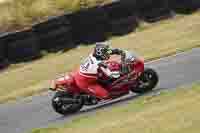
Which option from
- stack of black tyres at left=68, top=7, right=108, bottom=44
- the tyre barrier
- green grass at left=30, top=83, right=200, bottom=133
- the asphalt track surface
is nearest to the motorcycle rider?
the asphalt track surface

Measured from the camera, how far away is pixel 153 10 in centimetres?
2212

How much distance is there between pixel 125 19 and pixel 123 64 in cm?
807

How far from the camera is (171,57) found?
697 inches

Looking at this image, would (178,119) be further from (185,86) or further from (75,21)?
(75,21)

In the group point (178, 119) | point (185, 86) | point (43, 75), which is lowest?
point (43, 75)

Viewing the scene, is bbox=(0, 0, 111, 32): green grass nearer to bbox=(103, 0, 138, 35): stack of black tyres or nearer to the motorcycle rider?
bbox=(103, 0, 138, 35): stack of black tyres

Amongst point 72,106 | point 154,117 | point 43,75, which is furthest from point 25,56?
point 154,117

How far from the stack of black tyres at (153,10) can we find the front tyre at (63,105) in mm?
8936

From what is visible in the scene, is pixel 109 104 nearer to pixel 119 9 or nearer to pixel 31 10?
pixel 119 9

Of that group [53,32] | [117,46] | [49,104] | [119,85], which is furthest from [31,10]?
[119,85]

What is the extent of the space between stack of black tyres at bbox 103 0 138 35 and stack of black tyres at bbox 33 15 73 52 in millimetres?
1577

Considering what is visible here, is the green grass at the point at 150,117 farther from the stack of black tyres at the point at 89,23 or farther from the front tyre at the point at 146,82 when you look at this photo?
the stack of black tyres at the point at 89,23

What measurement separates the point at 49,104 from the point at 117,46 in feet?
20.5

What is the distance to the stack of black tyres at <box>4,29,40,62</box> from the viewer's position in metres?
20.1
